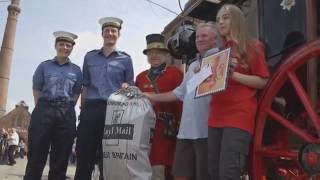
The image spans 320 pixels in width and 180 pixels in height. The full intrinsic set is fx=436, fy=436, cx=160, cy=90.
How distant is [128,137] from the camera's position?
3.81 m

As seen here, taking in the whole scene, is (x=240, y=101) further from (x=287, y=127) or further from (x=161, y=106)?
(x=161, y=106)

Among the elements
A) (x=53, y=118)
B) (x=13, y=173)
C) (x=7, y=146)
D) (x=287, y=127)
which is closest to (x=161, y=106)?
(x=53, y=118)

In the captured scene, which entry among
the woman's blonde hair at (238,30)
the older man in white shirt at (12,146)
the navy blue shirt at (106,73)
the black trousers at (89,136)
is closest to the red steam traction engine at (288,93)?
the woman's blonde hair at (238,30)

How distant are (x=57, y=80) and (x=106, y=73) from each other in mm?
598

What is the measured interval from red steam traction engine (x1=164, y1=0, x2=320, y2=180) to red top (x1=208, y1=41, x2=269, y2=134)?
8 cm

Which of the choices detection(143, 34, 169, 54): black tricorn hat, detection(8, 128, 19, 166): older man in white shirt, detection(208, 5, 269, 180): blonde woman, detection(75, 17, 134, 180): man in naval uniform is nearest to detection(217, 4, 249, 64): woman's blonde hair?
detection(208, 5, 269, 180): blonde woman

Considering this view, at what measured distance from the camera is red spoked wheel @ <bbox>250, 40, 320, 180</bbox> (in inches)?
113

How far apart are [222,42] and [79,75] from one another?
187 cm

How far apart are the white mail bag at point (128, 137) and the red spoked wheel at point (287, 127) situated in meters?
1.03

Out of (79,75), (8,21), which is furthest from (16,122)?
(79,75)

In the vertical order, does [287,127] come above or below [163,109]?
below

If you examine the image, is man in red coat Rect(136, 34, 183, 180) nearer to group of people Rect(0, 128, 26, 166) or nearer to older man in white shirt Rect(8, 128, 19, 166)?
older man in white shirt Rect(8, 128, 19, 166)

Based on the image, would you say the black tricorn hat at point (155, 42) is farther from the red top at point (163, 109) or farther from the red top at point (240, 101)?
the red top at point (240, 101)

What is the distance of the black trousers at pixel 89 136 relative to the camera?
14.3 feet
